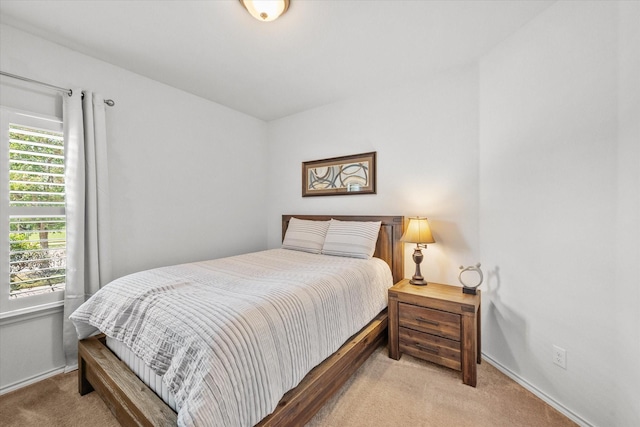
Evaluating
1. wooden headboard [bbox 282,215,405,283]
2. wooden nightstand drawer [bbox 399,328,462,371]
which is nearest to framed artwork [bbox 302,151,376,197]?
wooden headboard [bbox 282,215,405,283]

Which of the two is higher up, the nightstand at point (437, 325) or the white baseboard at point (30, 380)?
the nightstand at point (437, 325)

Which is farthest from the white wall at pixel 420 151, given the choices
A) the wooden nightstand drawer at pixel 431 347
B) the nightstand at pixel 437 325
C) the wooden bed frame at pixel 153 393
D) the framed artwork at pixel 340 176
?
the wooden bed frame at pixel 153 393

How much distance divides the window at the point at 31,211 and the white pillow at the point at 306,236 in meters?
1.99

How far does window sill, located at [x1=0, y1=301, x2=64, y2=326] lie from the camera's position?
1789 mm

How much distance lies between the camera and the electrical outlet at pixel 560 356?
1.56 metres

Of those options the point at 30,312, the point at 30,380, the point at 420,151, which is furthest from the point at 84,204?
the point at 420,151

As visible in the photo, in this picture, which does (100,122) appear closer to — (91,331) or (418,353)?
(91,331)

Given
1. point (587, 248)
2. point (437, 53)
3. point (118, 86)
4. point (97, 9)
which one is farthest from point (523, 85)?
point (118, 86)

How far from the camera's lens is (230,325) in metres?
1.11

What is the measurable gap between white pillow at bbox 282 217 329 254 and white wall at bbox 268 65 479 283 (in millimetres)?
290

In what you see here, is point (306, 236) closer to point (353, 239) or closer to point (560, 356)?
point (353, 239)

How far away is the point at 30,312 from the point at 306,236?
229cm

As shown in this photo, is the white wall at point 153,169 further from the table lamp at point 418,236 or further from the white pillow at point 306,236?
the table lamp at point 418,236

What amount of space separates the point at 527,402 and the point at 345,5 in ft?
9.17
